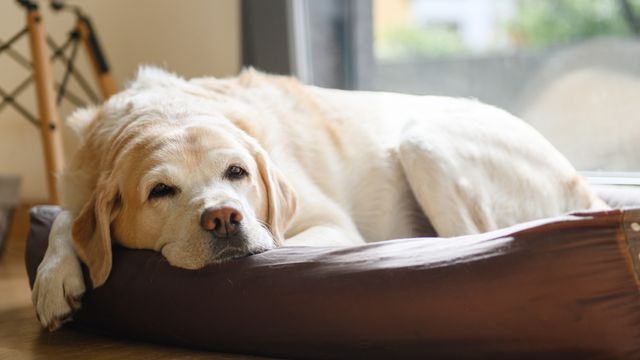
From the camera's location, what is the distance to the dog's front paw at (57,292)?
6.53ft

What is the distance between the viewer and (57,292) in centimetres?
200

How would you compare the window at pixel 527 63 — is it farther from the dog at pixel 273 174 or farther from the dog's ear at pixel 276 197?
the dog's ear at pixel 276 197

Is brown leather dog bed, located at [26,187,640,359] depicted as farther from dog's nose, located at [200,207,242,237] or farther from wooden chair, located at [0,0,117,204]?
wooden chair, located at [0,0,117,204]

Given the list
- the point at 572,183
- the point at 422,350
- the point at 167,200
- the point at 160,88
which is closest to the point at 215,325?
the point at 167,200

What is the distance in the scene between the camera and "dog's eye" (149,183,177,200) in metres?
2.00

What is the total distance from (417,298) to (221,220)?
51 centimetres

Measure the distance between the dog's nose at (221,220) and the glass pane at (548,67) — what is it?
6.87 feet

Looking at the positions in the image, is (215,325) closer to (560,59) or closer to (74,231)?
(74,231)

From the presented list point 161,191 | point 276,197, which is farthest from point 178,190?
point 276,197

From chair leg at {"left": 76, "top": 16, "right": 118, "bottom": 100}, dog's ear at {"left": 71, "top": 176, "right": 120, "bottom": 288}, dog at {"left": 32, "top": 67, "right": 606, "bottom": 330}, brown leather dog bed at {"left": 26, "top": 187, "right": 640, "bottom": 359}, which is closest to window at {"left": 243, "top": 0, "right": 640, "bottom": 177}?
chair leg at {"left": 76, "top": 16, "right": 118, "bottom": 100}

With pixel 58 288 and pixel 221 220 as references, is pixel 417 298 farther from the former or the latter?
pixel 58 288

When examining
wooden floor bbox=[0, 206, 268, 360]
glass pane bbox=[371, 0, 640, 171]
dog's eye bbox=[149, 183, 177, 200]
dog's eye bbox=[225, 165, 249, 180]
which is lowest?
wooden floor bbox=[0, 206, 268, 360]

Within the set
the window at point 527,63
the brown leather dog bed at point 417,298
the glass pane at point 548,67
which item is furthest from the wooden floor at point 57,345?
the glass pane at point 548,67

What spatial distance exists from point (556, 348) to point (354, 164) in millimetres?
1227
